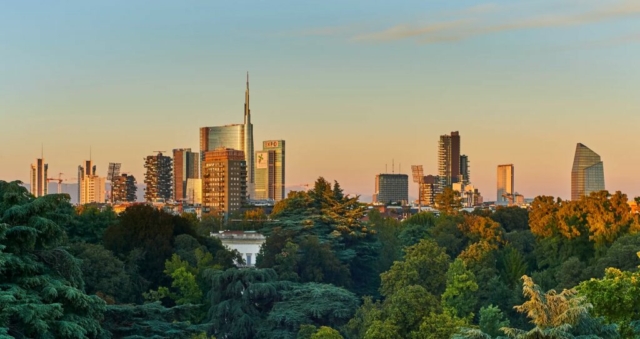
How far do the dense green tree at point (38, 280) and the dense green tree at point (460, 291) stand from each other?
22.2 m

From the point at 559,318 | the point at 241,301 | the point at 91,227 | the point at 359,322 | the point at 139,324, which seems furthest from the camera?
the point at 91,227

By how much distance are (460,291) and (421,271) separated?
9.09 feet

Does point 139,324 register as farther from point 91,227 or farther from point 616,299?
point 91,227

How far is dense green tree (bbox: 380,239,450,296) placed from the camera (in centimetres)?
4603

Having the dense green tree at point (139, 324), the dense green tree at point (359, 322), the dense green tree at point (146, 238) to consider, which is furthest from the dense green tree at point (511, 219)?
the dense green tree at point (139, 324)

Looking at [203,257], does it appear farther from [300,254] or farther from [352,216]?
[352,216]

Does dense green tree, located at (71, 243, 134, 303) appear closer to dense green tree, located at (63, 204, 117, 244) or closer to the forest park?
the forest park

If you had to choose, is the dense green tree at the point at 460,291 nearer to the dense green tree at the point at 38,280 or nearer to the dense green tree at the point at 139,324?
the dense green tree at the point at 139,324

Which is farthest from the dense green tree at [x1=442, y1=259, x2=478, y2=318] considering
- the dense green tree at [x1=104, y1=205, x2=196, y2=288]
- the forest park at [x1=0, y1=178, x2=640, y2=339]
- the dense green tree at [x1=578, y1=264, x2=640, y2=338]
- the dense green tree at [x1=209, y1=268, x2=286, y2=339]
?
the dense green tree at [x1=578, y1=264, x2=640, y2=338]

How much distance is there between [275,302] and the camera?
4800 centimetres

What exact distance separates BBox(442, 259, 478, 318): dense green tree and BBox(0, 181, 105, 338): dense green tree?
22.2m

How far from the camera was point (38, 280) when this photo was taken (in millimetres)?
23266

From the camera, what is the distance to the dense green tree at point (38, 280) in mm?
21922

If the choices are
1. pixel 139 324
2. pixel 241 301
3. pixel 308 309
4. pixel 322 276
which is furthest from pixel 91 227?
pixel 139 324
